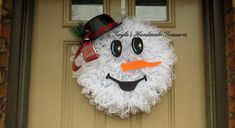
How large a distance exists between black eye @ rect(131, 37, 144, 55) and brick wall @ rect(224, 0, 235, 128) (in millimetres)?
420

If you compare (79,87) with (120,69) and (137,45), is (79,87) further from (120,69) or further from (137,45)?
(137,45)

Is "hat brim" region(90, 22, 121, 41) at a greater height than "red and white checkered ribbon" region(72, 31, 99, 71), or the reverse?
"hat brim" region(90, 22, 121, 41)

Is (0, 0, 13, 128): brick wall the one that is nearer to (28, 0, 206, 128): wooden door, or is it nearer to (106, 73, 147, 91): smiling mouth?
(28, 0, 206, 128): wooden door

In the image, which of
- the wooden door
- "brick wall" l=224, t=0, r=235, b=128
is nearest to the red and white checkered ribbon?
the wooden door

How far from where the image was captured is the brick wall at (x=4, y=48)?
124 cm

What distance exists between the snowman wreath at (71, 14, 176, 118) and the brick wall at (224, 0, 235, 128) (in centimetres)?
27

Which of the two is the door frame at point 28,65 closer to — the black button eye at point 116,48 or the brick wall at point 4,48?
the brick wall at point 4,48

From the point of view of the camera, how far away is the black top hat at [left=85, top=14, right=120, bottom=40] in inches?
52.2

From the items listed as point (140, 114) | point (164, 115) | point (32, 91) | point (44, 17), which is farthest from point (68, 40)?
point (164, 115)

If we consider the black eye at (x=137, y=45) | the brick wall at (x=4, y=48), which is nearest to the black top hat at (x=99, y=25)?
the black eye at (x=137, y=45)

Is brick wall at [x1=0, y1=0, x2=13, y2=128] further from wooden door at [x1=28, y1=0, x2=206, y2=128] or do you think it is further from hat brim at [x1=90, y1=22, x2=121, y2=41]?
hat brim at [x1=90, y1=22, x2=121, y2=41]

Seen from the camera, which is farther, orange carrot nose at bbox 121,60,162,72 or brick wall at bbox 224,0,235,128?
orange carrot nose at bbox 121,60,162,72

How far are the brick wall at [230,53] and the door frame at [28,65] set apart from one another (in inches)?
0.9

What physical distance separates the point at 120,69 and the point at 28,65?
49 cm
